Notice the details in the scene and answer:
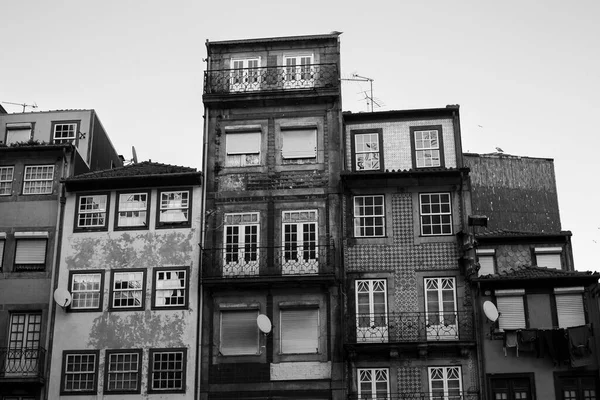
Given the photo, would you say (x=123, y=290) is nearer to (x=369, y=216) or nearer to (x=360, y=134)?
(x=369, y=216)

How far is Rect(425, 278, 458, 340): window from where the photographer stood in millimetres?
32781

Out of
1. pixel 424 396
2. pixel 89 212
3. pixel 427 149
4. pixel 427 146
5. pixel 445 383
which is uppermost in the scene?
pixel 427 146

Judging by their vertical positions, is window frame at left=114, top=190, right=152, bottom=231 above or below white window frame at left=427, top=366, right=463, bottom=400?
above

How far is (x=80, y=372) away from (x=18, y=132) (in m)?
12.4

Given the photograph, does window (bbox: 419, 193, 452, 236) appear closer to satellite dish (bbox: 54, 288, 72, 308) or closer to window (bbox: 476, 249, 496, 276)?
window (bbox: 476, 249, 496, 276)

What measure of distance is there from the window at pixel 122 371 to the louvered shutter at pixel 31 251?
5029mm

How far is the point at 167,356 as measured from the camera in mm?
33281

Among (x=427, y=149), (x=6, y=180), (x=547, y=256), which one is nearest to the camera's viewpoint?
(x=427, y=149)

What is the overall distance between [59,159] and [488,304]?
60.3 ft

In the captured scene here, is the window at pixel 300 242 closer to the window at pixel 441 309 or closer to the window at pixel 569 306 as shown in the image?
the window at pixel 441 309

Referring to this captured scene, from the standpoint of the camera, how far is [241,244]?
34594 millimetres

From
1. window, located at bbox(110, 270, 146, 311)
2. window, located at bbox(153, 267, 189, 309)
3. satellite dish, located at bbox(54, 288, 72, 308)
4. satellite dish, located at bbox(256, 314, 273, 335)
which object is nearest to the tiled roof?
satellite dish, located at bbox(256, 314, 273, 335)

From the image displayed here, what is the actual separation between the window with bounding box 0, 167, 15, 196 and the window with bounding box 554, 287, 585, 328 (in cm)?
2238

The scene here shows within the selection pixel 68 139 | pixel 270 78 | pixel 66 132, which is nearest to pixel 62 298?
pixel 68 139
